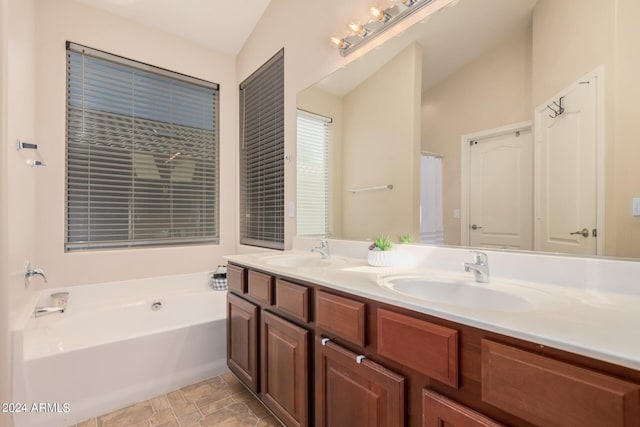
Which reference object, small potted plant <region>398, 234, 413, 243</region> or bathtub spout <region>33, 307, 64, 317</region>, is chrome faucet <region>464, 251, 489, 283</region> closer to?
small potted plant <region>398, 234, 413, 243</region>

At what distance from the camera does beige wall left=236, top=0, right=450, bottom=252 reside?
6.31ft

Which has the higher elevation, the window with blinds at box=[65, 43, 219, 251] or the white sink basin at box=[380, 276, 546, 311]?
the window with blinds at box=[65, 43, 219, 251]

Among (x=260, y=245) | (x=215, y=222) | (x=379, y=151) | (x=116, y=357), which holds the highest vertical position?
(x=379, y=151)

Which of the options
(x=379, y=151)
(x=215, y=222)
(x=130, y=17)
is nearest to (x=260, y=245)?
(x=215, y=222)

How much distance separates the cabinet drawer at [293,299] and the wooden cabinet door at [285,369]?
60 millimetres

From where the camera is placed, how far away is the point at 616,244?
36.3 inches

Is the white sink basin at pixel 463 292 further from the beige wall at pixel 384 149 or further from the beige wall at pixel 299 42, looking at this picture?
the beige wall at pixel 299 42

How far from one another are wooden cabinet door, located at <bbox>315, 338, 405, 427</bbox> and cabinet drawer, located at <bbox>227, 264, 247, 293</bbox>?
71 centimetres

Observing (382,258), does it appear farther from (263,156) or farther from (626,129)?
(263,156)

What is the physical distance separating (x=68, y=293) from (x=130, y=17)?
7.69 feet

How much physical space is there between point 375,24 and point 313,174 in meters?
1.02

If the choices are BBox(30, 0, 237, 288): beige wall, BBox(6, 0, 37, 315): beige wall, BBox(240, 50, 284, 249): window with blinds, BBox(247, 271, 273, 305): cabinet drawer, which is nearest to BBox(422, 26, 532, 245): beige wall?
BBox(247, 271, 273, 305): cabinet drawer

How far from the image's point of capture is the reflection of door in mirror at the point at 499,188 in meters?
1.13

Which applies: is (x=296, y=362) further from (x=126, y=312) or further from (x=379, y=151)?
(x=126, y=312)
